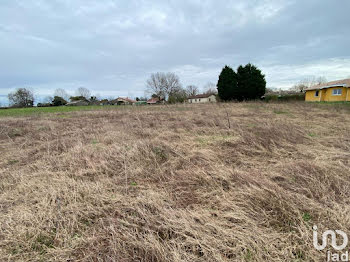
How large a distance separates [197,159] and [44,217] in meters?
2.65

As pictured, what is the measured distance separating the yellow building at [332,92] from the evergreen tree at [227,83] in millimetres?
12433

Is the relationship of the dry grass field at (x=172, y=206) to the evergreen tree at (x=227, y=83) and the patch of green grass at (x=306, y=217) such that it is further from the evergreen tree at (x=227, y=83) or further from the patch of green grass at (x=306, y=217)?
the evergreen tree at (x=227, y=83)

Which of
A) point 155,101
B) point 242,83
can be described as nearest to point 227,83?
point 242,83

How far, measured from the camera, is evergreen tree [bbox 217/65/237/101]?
23688mm

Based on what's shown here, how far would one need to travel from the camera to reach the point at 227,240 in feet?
4.67

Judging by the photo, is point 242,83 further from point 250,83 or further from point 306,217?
point 306,217

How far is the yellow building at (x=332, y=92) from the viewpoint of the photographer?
762 inches

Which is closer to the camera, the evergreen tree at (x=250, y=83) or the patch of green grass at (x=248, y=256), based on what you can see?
the patch of green grass at (x=248, y=256)

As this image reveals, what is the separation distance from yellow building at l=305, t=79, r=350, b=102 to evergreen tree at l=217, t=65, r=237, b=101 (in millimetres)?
12433

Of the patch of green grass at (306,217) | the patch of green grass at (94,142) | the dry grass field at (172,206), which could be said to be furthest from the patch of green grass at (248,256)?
the patch of green grass at (94,142)

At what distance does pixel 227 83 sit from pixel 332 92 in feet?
48.9

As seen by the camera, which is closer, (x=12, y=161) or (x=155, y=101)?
(x=12, y=161)

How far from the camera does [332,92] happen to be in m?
20.9

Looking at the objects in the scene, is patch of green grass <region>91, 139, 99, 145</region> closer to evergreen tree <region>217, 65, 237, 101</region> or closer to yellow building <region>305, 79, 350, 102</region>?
evergreen tree <region>217, 65, 237, 101</region>
